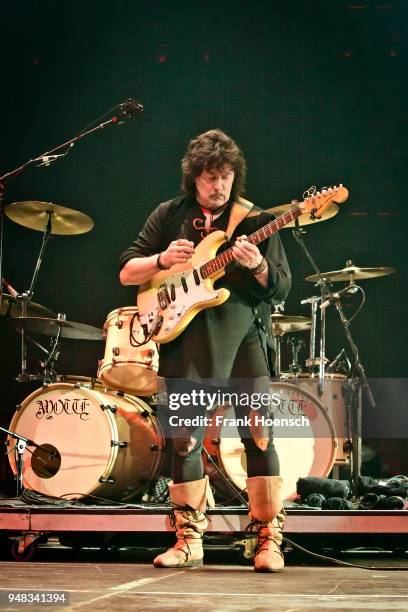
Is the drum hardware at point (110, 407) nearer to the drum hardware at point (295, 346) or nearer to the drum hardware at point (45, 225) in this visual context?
the drum hardware at point (45, 225)

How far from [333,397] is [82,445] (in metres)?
1.57

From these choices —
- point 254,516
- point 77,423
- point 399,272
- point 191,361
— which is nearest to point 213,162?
point 191,361

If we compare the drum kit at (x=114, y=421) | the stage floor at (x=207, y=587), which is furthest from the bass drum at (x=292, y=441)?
the stage floor at (x=207, y=587)

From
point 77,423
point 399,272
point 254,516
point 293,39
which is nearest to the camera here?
point 254,516

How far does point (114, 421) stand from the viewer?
4262mm

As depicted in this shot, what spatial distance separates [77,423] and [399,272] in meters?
2.35

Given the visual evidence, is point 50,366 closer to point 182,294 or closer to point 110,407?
point 110,407

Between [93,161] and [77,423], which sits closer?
[77,423]

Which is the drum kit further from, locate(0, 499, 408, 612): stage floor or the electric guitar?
the electric guitar

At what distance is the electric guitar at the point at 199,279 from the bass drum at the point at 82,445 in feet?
3.24

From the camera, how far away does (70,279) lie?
208 inches

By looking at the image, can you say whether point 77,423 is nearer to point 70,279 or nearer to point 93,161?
point 70,279

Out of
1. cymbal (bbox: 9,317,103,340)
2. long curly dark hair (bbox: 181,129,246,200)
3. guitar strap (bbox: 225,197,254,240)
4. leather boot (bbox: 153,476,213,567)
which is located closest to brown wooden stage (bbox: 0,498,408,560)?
leather boot (bbox: 153,476,213,567)

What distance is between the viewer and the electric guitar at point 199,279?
3240 mm
